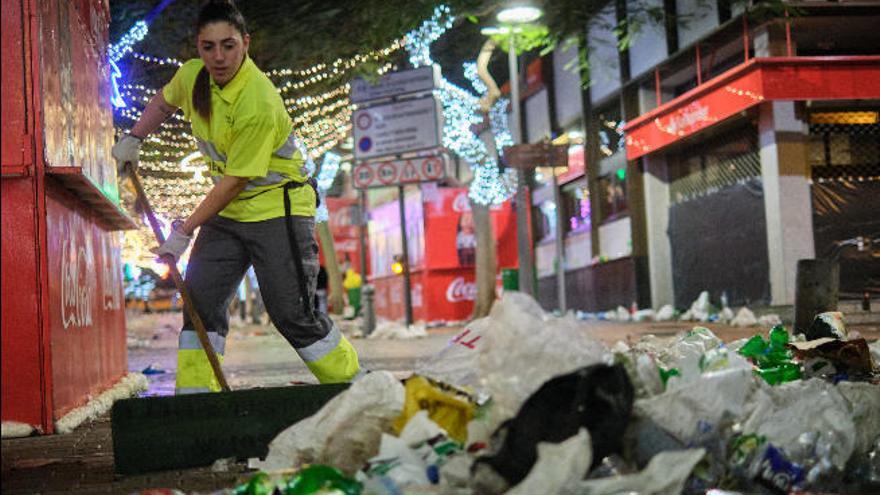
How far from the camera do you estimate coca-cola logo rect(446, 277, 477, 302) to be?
85.5 ft

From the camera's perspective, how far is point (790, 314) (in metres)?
13.6

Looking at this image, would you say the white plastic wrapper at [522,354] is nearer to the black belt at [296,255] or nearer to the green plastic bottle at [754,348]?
the black belt at [296,255]

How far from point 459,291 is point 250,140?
71.9ft

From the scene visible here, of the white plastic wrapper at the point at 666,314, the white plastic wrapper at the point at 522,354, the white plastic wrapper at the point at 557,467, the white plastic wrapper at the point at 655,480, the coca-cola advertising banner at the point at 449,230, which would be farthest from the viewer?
the coca-cola advertising banner at the point at 449,230

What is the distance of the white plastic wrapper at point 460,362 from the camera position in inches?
142

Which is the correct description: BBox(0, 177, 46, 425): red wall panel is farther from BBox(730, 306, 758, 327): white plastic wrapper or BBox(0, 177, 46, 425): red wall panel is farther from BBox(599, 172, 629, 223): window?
BBox(599, 172, 629, 223): window

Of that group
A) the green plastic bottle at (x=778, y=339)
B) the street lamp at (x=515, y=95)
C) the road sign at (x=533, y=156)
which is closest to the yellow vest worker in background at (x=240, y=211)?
the green plastic bottle at (x=778, y=339)

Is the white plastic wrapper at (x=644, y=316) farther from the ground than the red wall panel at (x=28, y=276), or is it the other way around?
the red wall panel at (x=28, y=276)

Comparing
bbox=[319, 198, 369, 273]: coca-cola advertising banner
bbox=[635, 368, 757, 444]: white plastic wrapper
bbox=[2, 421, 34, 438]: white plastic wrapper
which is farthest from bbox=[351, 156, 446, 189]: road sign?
bbox=[319, 198, 369, 273]: coca-cola advertising banner

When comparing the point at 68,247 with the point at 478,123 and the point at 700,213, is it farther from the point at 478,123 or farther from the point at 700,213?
the point at 478,123

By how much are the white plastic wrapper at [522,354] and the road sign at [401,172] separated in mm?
14339

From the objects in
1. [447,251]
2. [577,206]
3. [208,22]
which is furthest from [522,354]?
[447,251]

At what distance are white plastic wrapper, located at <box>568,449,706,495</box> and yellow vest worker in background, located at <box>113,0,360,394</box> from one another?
7.23 ft

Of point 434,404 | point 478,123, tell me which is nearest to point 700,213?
point 478,123
